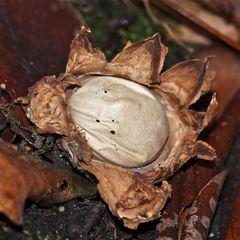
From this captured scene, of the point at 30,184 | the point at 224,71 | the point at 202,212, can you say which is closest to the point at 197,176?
the point at 202,212

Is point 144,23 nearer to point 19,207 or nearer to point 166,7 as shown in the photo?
point 166,7

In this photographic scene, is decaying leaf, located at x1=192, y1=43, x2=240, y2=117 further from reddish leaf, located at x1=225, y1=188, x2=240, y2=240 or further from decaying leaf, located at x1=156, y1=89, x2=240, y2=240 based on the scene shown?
reddish leaf, located at x1=225, y1=188, x2=240, y2=240

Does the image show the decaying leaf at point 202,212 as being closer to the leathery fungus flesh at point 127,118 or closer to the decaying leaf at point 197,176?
the decaying leaf at point 197,176

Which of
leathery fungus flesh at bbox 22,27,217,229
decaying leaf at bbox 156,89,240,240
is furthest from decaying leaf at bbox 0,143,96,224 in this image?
decaying leaf at bbox 156,89,240,240

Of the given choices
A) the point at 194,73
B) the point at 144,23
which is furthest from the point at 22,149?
the point at 144,23

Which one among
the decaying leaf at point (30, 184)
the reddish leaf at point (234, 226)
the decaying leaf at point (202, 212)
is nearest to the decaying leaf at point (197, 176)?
the decaying leaf at point (202, 212)
